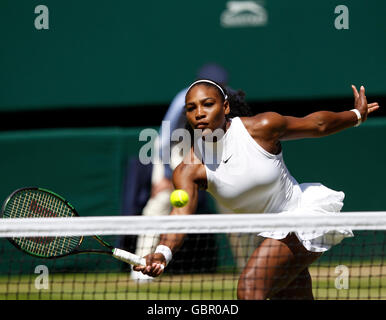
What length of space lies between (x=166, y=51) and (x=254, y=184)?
12.7ft

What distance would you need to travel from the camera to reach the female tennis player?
3.50 m

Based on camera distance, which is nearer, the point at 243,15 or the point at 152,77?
the point at 243,15

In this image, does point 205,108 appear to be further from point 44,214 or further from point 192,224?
point 44,214

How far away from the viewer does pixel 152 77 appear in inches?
285

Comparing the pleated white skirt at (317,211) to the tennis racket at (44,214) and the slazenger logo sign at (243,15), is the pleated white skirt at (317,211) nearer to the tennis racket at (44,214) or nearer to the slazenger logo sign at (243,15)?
the tennis racket at (44,214)

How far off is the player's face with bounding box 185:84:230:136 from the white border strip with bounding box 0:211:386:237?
17.3 inches

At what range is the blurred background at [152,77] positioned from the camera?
6855mm

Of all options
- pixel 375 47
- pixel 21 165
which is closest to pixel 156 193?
pixel 21 165

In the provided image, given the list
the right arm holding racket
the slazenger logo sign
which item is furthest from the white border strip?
the slazenger logo sign

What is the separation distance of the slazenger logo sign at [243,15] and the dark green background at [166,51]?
0.18 ft

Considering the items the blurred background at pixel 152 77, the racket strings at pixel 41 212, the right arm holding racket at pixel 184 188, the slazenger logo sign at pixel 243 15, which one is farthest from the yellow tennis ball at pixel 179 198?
the slazenger logo sign at pixel 243 15

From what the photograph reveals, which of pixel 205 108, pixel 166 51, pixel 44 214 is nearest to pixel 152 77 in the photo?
pixel 166 51

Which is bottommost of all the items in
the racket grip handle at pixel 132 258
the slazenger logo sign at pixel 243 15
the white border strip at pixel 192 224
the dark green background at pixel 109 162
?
the racket grip handle at pixel 132 258
